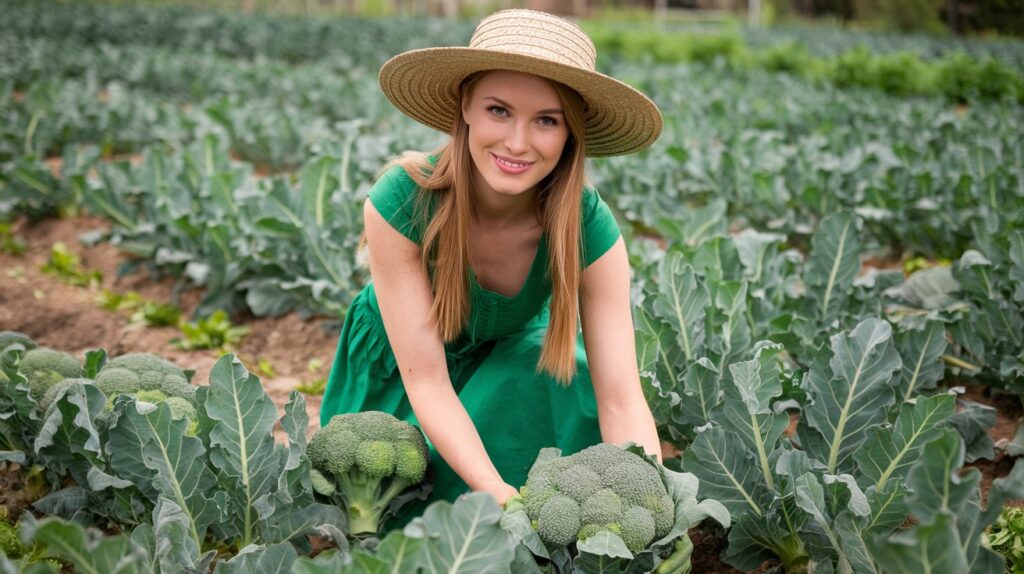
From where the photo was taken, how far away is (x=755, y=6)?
109 ft

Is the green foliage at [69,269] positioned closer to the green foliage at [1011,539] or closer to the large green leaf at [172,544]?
the large green leaf at [172,544]

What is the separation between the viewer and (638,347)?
2.90 m

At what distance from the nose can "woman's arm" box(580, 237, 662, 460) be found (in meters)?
0.47

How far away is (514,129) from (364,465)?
3.16 ft

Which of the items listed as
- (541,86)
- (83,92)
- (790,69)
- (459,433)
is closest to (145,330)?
(459,433)

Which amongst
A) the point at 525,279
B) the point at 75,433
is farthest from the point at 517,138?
the point at 75,433

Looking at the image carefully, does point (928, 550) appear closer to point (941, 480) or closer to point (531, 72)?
point (941, 480)

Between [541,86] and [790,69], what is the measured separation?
13914 mm

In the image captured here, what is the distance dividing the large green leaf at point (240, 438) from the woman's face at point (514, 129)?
2.69 feet

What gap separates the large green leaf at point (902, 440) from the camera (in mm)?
2279

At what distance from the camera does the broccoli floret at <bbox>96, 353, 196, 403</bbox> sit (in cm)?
267

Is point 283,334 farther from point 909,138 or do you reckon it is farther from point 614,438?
point 909,138

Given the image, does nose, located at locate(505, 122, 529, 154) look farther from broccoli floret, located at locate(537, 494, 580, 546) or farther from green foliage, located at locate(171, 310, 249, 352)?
green foliage, located at locate(171, 310, 249, 352)

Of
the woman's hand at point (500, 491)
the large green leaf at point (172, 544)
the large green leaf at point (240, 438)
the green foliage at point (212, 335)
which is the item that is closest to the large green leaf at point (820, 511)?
the woman's hand at point (500, 491)
